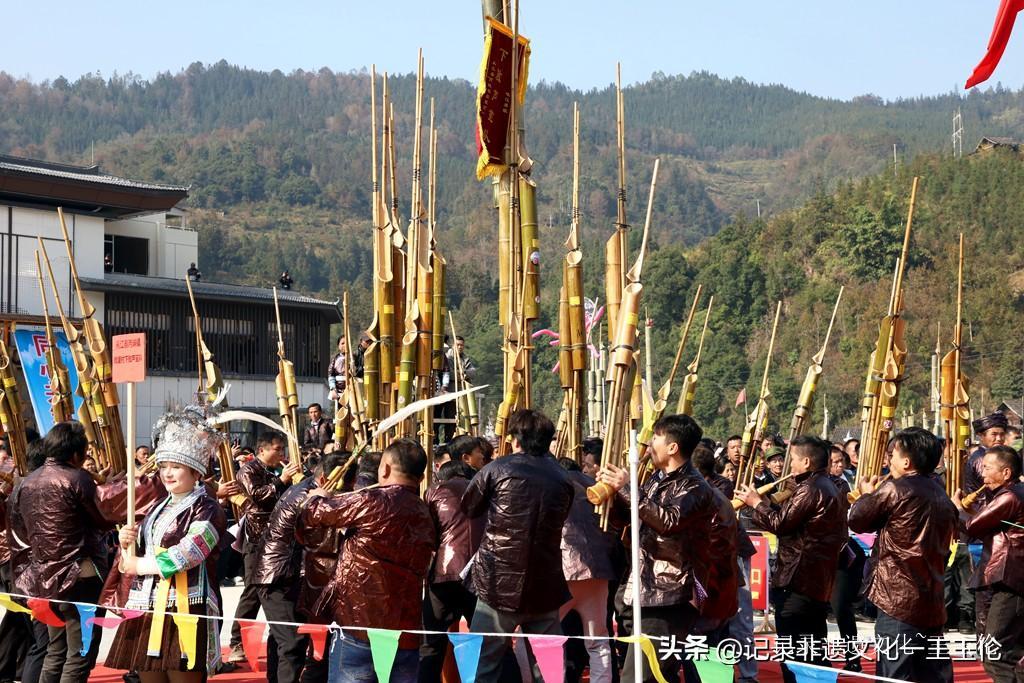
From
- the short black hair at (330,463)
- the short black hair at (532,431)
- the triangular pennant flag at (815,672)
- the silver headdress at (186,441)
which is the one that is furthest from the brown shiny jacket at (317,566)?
the triangular pennant flag at (815,672)

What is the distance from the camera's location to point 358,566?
5230 mm

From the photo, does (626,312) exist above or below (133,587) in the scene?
above

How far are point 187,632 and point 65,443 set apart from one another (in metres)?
1.32

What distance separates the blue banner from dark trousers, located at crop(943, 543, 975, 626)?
12120 millimetres

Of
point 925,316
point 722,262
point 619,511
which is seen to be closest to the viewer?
point 619,511

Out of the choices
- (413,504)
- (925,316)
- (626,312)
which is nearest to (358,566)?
(413,504)

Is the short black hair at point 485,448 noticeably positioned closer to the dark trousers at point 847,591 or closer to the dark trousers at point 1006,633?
the dark trousers at point 847,591

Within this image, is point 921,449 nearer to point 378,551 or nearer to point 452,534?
point 452,534

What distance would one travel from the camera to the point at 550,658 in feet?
17.7

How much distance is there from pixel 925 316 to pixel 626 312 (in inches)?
1625

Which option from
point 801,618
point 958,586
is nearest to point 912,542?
point 801,618

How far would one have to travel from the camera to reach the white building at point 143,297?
2106 centimetres

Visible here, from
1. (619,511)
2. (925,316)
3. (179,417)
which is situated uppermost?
(179,417)

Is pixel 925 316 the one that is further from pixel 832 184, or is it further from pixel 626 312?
pixel 832 184
